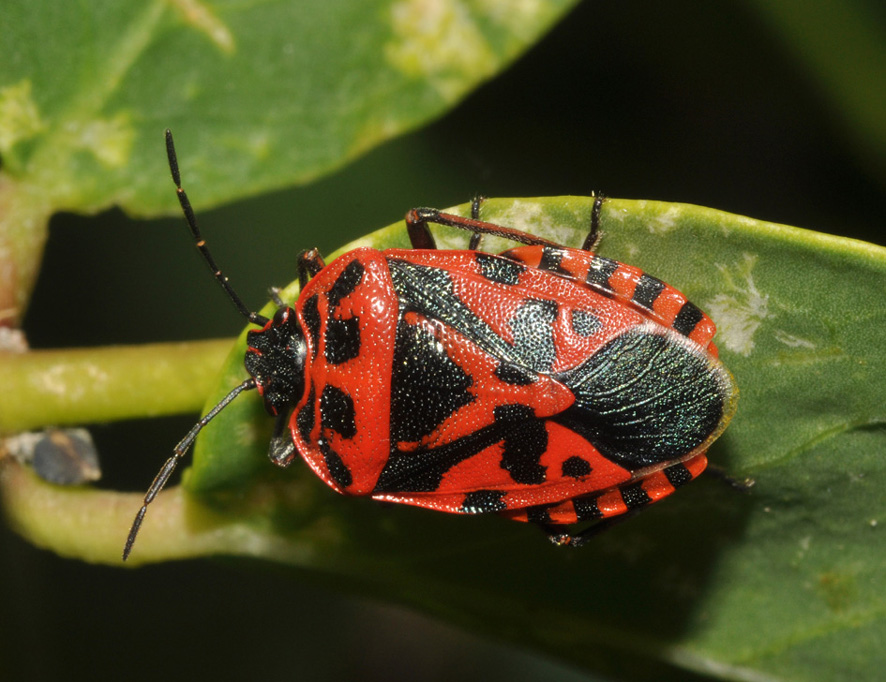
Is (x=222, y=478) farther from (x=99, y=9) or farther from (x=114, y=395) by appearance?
(x=99, y=9)

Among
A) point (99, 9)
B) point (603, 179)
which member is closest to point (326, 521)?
point (99, 9)

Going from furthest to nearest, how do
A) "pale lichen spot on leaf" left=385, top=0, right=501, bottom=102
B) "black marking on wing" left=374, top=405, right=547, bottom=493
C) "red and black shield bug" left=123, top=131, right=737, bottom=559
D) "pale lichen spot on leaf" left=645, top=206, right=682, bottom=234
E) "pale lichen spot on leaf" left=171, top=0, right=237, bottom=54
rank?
"pale lichen spot on leaf" left=385, top=0, right=501, bottom=102 < "pale lichen spot on leaf" left=171, top=0, right=237, bottom=54 < "black marking on wing" left=374, top=405, right=547, bottom=493 < "red and black shield bug" left=123, top=131, right=737, bottom=559 < "pale lichen spot on leaf" left=645, top=206, right=682, bottom=234

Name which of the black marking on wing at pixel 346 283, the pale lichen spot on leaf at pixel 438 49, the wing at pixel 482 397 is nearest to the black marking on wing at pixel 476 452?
the wing at pixel 482 397

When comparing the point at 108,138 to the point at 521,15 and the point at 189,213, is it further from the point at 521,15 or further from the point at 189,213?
the point at 521,15

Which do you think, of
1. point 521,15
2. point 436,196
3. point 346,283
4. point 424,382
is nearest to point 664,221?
point 424,382

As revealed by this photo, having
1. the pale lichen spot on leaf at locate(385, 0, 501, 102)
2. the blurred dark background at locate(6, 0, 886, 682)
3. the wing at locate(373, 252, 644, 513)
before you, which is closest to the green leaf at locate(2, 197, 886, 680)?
the wing at locate(373, 252, 644, 513)

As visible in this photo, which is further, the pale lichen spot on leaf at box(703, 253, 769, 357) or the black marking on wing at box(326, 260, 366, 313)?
the black marking on wing at box(326, 260, 366, 313)

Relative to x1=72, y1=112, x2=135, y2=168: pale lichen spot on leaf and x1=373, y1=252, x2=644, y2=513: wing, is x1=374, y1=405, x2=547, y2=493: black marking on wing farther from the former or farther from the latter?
x1=72, y1=112, x2=135, y2=168: pale lichen spot on leaf
